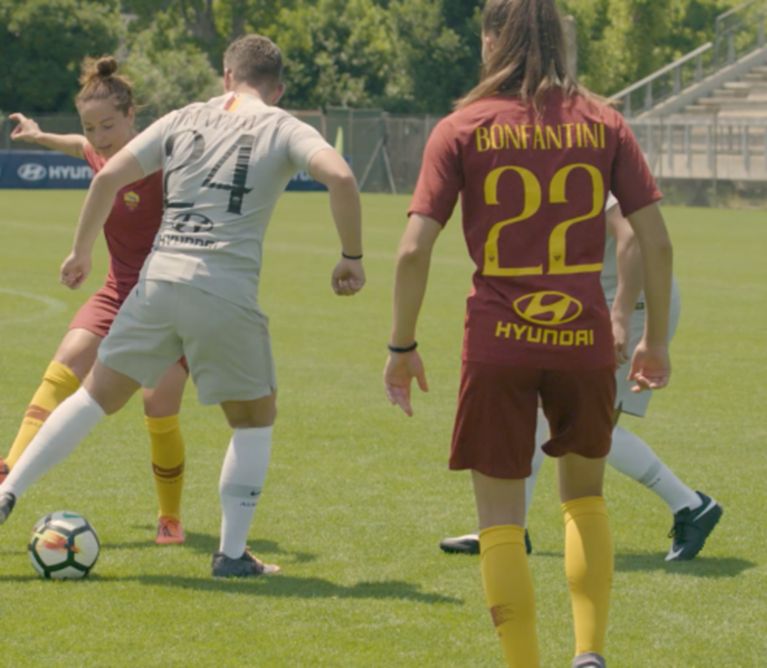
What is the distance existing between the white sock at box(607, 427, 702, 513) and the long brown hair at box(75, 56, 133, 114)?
2523 mm

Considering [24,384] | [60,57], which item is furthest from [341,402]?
[60,57]

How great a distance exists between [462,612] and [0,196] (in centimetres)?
3594

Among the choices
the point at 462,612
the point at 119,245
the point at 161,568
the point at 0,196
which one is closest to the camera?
the point at 462,612

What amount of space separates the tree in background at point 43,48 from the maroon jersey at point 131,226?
173 ft

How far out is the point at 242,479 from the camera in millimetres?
6098

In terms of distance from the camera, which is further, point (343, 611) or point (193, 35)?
point (193, 35)

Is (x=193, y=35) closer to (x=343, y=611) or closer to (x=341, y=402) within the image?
(x=341, y=402)

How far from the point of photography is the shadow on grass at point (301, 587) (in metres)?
5.93

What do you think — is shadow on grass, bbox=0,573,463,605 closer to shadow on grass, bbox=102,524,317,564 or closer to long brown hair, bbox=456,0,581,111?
shadow on grass, bbox=102,524,317,564

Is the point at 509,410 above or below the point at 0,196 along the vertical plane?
above

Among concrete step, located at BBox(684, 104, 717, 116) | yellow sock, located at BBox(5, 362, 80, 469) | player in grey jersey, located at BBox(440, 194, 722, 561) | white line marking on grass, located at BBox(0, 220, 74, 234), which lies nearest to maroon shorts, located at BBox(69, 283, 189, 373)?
yellow sock, located at BBox(5, 362, 80, 469)

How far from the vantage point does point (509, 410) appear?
14.7 ft

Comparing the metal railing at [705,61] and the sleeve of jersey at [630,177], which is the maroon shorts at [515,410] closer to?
the sleeve of jersey at [630,177]

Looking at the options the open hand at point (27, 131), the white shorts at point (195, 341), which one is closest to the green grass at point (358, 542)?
the white shorts at point (195, 341)
